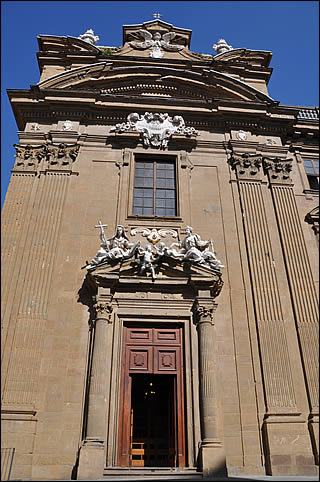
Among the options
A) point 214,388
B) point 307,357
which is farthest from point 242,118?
point 214,388

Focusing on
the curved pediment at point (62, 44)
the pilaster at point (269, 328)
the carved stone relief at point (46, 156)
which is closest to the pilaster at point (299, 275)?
the pilaster at point (269, 328)

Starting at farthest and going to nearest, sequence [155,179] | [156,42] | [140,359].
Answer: [156,42] < [155,179] < [140,359]

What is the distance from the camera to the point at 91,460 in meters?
Answer: 9.25

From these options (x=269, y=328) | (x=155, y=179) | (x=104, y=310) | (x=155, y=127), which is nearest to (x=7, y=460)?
(x=104, y=310)

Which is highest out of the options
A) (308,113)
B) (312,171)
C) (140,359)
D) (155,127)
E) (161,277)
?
(308,113)

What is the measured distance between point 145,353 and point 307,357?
4350 millimetres

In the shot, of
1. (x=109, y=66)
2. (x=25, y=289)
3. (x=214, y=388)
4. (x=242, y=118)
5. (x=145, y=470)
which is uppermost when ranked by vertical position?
(x=109, y=66)

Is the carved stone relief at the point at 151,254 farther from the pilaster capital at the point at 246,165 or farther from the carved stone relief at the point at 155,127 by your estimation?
the carved stone relief at the point at 155,127

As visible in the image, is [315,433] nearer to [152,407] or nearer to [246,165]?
[152,407]

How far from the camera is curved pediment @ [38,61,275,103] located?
15.5 m

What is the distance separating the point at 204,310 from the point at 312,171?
7332 mm

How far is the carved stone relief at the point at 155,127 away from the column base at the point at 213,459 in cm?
943

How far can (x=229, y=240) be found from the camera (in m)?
12.8

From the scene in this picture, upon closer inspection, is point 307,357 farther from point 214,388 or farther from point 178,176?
point 178,176
